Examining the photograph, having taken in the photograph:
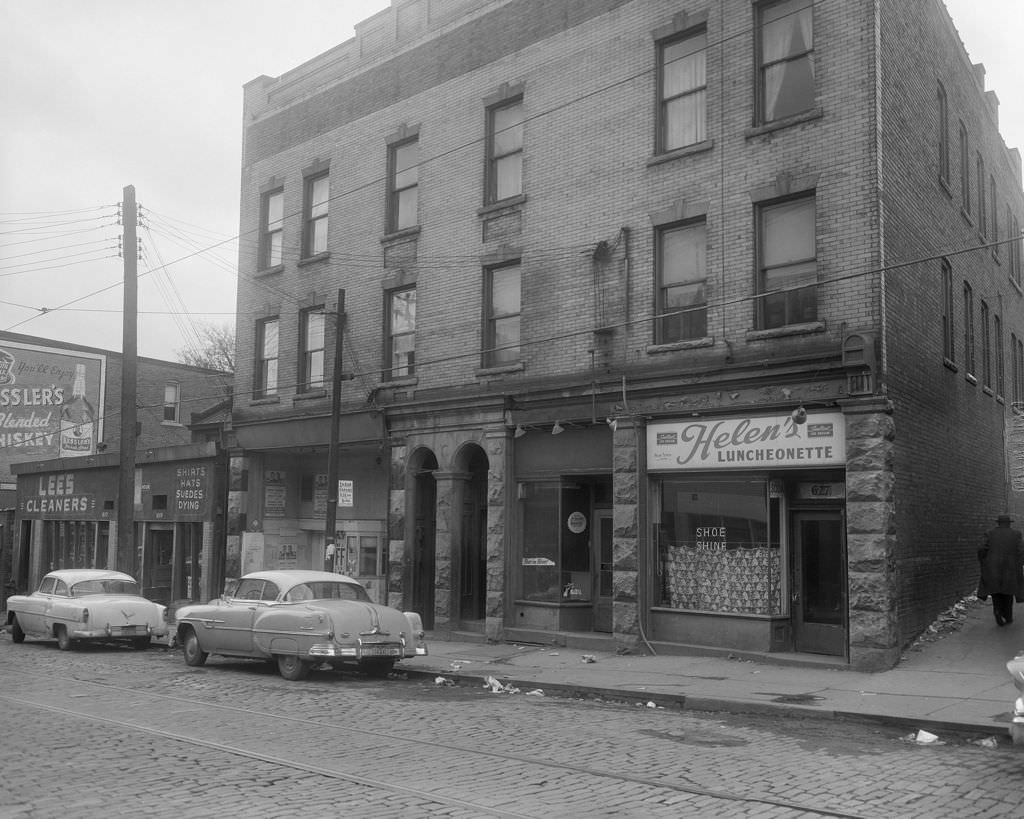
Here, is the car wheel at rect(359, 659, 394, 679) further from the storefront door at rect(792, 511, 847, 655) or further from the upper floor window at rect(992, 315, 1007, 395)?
the upper floor window at rect(992, 315, 1007, 395)

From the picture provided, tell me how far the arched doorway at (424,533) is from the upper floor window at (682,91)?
8420mm

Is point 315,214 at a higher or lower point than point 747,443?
higher

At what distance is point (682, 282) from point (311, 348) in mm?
10605

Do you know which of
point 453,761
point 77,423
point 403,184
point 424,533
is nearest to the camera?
point 453,761

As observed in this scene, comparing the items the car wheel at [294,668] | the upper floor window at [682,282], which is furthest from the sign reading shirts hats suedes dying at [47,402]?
the upper floor window at [682,282]

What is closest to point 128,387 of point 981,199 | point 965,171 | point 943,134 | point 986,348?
point 943,134

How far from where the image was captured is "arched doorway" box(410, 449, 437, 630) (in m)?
22.7

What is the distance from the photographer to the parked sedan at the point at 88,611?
2058 cm

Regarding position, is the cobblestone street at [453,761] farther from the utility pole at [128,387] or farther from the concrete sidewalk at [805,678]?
the utility pole at [128,387]

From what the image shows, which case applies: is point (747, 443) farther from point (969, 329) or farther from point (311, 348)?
point (311, 348)

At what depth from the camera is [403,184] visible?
2377 cm

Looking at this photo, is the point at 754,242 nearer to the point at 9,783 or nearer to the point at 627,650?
the point at 627,650

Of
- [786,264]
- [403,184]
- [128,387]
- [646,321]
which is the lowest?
[128,387]

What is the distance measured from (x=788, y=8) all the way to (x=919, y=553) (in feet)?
29.7
